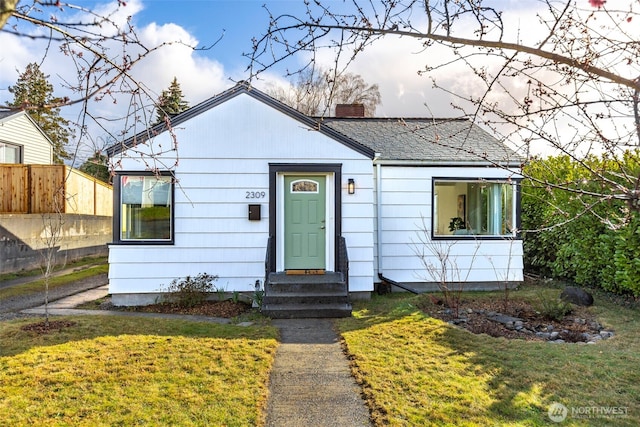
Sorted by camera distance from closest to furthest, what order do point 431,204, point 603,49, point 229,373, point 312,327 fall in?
point 603,49 < point 229,373 < point 312,327 < point 431,204

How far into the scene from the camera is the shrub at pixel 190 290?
820 cm

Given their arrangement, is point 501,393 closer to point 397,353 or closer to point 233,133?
point 397,353

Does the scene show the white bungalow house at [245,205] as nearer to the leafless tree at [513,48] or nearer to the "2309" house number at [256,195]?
the "2309" house number at [256,195]

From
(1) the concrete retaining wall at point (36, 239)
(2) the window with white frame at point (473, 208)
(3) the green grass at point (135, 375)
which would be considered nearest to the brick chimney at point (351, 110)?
(2) the window with white frame at point (473, 208)

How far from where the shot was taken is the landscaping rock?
8031mm

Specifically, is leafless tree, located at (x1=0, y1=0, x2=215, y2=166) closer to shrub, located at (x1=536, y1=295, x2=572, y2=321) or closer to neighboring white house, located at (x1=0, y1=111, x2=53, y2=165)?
shrub, located at (x1=536, y1=295, x2=572, y2=321)

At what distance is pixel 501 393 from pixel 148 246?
688 centimetres

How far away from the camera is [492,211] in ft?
33.6

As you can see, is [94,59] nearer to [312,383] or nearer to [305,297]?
[312,383]

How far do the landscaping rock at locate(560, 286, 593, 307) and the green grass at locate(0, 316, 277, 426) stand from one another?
5842 mm

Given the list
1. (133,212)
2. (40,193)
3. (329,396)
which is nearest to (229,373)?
(329,396)

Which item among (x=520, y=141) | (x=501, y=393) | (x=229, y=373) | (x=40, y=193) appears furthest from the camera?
(x=40, y=193)

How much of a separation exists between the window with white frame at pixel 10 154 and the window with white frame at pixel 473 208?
17.8 meters

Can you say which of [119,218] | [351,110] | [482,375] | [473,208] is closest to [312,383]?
[482,375]
